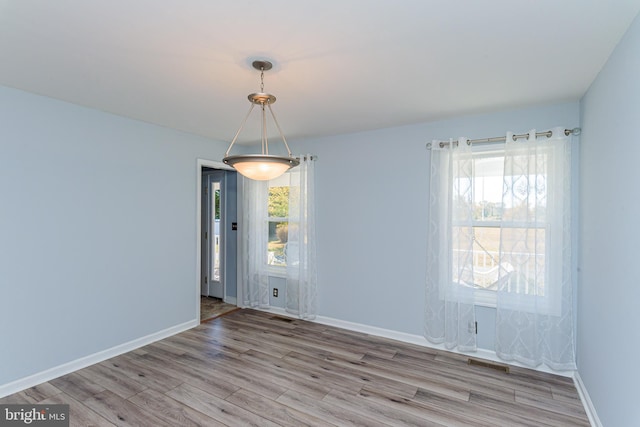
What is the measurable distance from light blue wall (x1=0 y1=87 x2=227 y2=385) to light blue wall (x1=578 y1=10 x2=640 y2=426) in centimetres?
394

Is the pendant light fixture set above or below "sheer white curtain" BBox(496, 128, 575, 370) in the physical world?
above

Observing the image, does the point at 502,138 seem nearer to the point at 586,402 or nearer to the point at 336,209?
the point at 336,209

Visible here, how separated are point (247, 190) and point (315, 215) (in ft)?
3.82

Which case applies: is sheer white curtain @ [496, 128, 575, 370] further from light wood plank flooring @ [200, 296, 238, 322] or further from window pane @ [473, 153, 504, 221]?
light wood plank flooring @ [200, 296, 238, 322]

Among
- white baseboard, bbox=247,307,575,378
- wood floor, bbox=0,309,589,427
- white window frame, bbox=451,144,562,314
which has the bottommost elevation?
wood floor, bbox=0,309,589,427

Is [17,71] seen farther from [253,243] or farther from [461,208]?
[461,208]

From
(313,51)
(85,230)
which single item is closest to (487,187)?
(313,51)

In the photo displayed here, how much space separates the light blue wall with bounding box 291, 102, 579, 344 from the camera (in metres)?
3.44

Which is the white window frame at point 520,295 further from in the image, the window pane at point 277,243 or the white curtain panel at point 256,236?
the white curtain panel at point 256,236

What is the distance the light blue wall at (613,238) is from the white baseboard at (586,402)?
0.21 feet

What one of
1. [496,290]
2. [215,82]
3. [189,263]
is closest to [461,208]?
[496,290]

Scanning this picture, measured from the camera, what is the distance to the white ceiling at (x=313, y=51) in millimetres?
1563

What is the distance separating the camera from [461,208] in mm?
3188

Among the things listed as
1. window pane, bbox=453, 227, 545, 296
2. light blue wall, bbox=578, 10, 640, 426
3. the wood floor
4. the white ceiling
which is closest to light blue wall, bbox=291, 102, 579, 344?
window pane, bbox=453, 227, 545, 296
